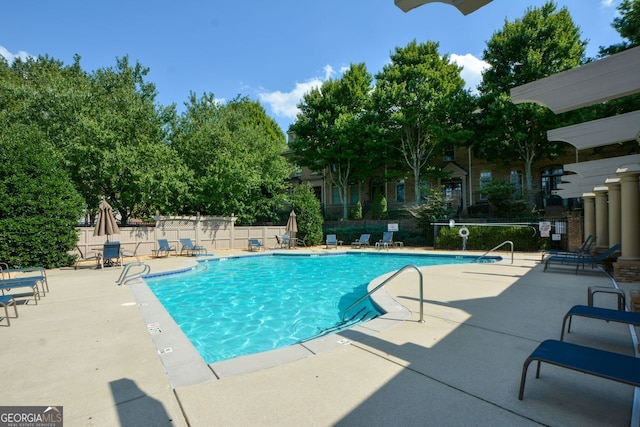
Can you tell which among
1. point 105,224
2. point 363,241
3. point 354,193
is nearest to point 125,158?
point 105,224

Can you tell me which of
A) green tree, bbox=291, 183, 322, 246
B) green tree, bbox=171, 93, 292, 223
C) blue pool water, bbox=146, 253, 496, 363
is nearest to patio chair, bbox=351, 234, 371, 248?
green tree, bbox=291, 183, 322, 246

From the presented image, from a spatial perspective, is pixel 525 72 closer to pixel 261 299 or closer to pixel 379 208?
pixel 379 208

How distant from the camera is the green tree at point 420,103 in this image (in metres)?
21.4

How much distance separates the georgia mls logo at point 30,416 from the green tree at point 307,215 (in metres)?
18.0

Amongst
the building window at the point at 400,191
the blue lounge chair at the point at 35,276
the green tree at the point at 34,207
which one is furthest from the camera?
the building window at the point at 400,191

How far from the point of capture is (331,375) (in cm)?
304

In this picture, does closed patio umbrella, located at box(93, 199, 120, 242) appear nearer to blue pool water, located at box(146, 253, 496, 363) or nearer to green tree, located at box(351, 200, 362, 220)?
blue pool water, located at box(146, 253, 496, 363)

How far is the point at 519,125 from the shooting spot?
19.9 metres

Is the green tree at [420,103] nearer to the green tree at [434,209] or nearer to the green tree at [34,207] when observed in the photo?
the green tree at [434,209]

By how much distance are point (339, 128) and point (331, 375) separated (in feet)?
73.4

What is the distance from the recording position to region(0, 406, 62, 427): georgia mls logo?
96.4 inches

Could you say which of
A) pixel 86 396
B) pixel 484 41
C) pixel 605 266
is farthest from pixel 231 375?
pixel 484 41

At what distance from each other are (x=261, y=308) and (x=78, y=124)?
50.5 feet

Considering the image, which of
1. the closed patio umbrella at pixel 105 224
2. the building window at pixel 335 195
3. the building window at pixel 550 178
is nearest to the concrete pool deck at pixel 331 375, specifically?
the closed patio umbrella at pixel 105 224
